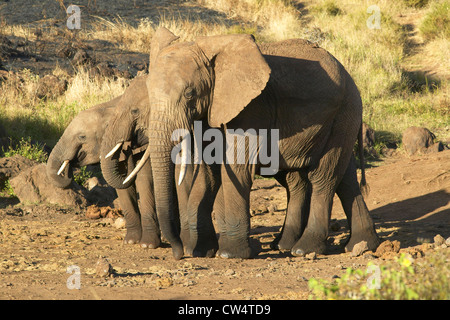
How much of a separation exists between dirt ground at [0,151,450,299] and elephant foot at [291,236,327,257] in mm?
108

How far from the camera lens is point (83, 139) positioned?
9.48 meters

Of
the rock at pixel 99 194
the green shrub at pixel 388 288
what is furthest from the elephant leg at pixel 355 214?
the rock at pixel 99 194

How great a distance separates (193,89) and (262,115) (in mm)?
830

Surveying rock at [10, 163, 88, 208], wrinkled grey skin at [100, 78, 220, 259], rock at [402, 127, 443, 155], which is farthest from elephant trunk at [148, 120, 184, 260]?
rock at [402, 127, 443, 155]

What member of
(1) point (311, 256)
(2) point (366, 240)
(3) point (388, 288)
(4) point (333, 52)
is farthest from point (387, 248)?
(4) point (333, 52)

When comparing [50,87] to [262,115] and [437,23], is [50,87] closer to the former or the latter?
[262,115]

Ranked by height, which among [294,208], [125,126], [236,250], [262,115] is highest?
[262,115]

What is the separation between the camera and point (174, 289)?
247 inches

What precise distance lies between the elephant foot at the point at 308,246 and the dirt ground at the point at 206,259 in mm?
108

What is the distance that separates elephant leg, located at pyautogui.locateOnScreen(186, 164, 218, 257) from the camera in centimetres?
804

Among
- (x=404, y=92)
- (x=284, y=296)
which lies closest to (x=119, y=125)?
(x=284, y=296)

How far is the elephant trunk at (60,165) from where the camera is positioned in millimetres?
9555

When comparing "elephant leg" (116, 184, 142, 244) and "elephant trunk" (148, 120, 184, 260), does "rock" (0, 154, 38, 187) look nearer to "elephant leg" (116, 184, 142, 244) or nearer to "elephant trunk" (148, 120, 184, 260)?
"elephant leg" (116, 184, 142, 244)

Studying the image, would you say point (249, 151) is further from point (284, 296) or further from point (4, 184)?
point (4, 184)
